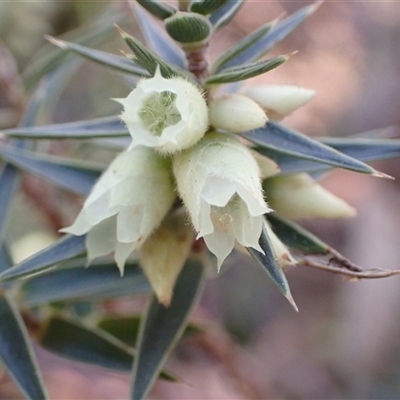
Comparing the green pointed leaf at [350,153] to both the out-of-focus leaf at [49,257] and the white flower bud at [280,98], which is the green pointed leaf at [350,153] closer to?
the white flower bud at [280,98]

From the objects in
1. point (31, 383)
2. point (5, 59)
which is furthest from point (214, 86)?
point (5, 59)

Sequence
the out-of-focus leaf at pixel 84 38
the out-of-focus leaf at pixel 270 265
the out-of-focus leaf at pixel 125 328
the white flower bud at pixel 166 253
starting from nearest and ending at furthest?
the out-of-focus leaf at pixel 270 265
the white flower bud at pixel 166 253
the out-of-focus leaf at pixel 125 328
the out-of-focus leaf at pixel 84 38

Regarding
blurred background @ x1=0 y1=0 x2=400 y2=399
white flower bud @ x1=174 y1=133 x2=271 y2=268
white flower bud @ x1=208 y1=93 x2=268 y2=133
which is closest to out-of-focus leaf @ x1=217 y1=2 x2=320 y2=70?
white flower bud @ x1=208 y1=93 x2=268 y2=133

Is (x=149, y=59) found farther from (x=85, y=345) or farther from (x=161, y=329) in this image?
(x=85, y=345)

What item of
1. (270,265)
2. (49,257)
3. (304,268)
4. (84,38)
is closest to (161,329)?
(49,257)

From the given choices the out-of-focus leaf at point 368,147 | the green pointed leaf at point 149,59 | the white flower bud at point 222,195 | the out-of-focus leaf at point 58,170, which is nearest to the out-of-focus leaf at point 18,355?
the out-of-focus leaf at point 58,170

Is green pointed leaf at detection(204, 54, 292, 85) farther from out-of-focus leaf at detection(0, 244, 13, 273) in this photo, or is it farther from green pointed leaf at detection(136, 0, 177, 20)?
out-of-focus leaf at detection(0, 244, 13, 273)
